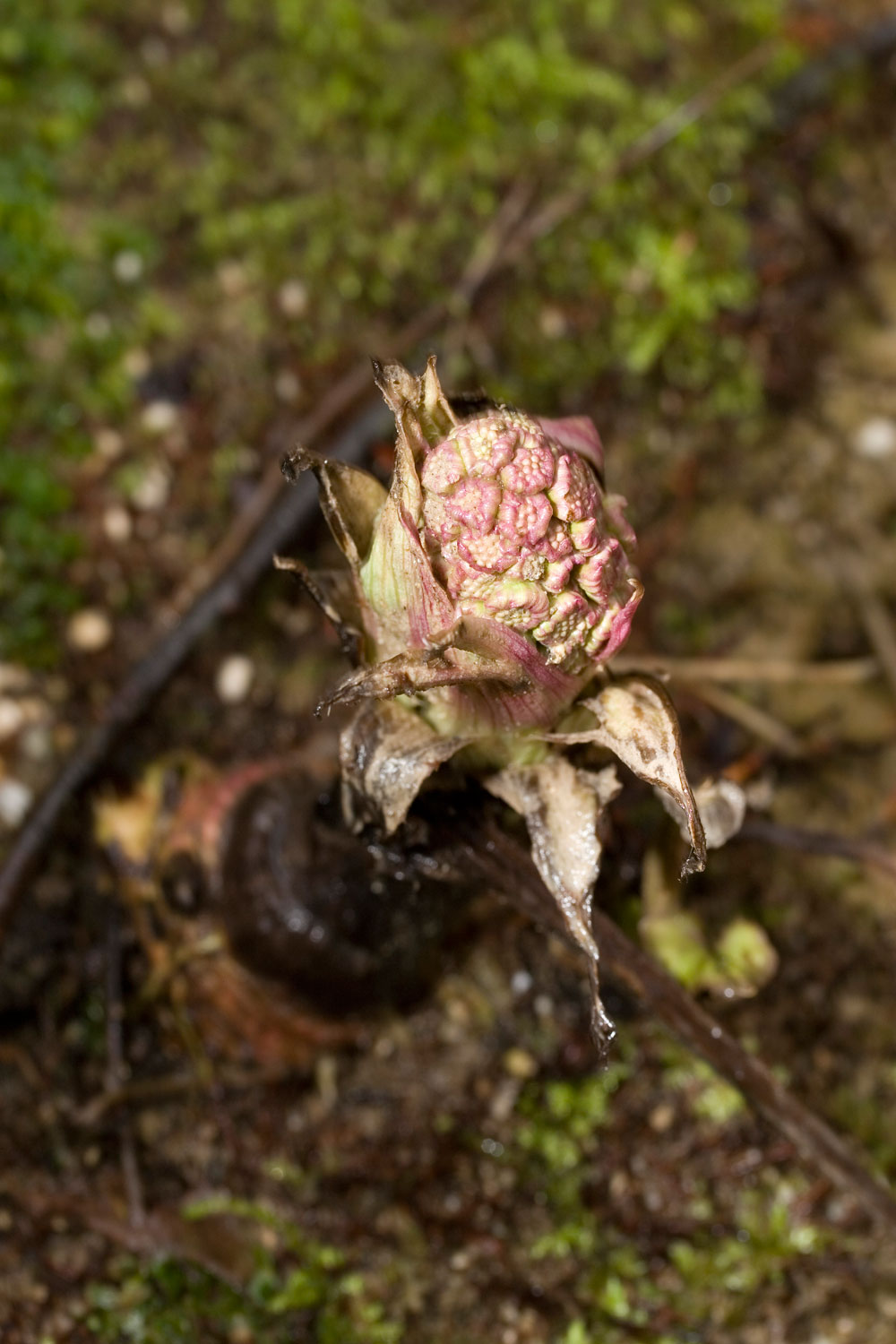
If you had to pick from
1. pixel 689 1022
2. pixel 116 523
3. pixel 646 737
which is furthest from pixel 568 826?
pixel 116 523

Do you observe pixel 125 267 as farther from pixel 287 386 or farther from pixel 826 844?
pixel 826 844

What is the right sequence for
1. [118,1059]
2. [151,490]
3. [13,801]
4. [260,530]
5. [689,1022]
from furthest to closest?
[151,490]
[260,530]
[13,801]
[118,1059]
[689,1022]

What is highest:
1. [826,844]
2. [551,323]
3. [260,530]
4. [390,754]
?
[551,323]

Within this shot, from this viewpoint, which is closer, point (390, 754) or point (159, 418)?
point (390, 754)

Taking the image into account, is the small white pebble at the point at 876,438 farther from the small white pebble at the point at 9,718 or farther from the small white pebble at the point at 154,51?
the small white pebble at the point at 9,718

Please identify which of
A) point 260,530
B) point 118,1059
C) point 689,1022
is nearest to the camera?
point 689,1022

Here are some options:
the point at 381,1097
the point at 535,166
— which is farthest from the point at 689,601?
the point at 381,1097

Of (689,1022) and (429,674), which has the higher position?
(429,674)

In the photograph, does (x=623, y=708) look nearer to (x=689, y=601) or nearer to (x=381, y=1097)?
(x=381, y=1097)
